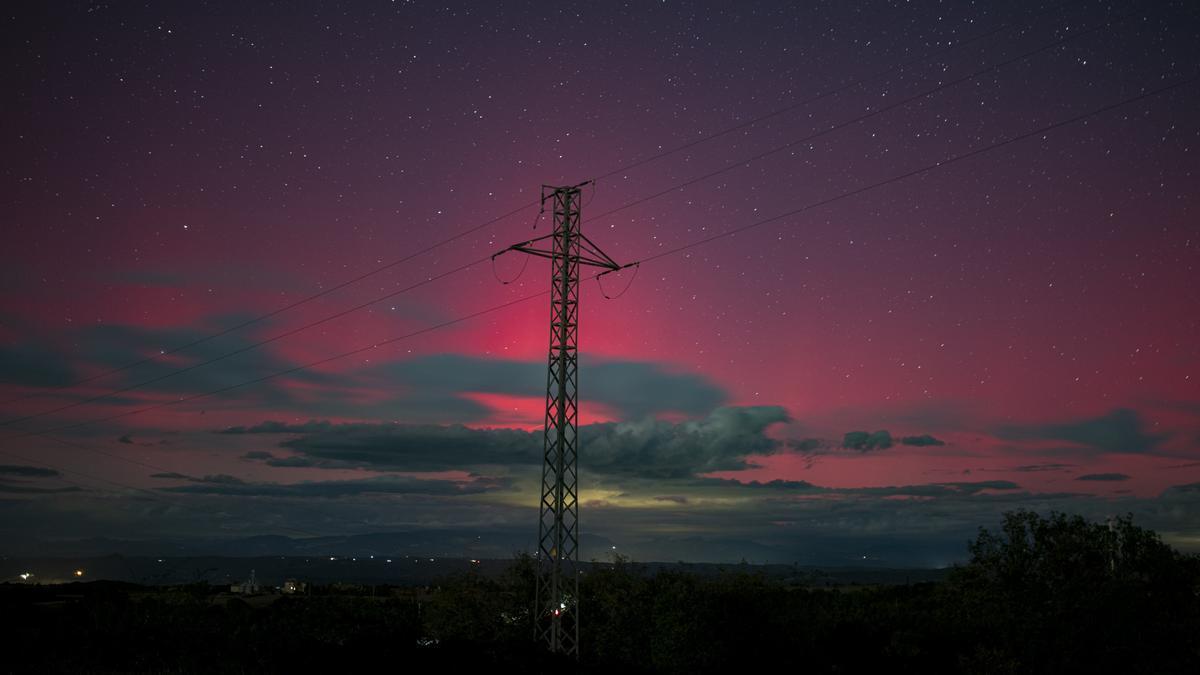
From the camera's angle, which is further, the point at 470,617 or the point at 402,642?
the point at 470,617

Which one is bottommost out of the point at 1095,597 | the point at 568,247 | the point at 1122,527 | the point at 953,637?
the point at 953,637

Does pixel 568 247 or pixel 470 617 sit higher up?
pixel 568 247

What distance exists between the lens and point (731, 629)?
66.9 meters

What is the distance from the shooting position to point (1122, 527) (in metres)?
44.8

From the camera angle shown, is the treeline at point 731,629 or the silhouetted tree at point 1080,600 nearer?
the treeline at point 731,629

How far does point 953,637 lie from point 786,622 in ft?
50.9

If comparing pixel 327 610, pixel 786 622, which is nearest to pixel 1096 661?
pixel 786 622

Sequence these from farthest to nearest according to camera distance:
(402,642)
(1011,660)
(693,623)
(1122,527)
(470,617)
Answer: (470,617) < (693,623) < (1122,527) < (1011,660) < (402,642)

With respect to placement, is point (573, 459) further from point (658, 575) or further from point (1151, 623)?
point (658, 575)

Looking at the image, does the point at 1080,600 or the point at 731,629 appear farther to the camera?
the point at 731,629

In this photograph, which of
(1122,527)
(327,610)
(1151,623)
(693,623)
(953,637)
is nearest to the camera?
(1151,623)

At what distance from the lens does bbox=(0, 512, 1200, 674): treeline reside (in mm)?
32812

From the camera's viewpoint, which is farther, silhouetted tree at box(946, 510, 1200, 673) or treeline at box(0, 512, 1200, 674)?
silhouetted tree at box(946, 510, 1200, 673)

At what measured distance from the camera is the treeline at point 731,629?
32812 millimetres
